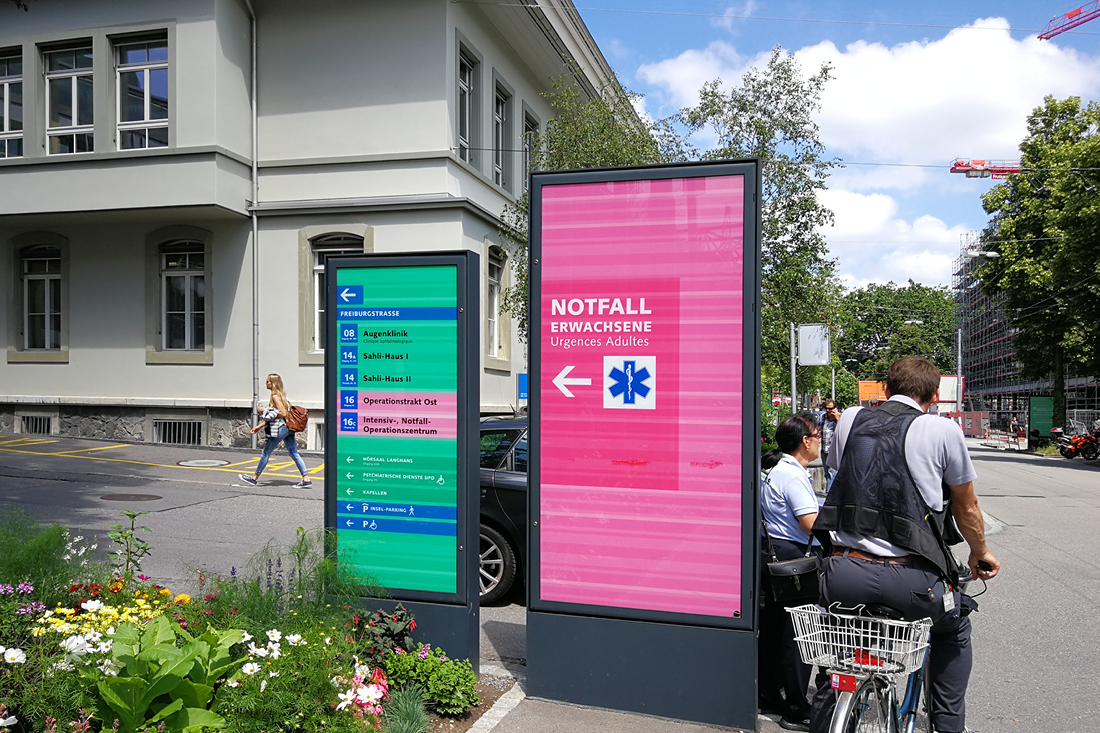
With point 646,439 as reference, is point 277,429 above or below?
below

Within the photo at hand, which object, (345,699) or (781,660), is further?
(781,660)

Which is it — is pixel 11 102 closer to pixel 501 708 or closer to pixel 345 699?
pixel 501 708

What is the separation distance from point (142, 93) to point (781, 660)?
1779 cm

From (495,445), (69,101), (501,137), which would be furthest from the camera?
(501,137)

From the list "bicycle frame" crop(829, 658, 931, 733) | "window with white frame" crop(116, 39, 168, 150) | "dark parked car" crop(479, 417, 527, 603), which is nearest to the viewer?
"bicycle frame" crop(829, 658, 931, 733)

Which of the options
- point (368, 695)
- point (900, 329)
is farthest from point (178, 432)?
point (900, 329)

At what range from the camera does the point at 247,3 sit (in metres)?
17.9

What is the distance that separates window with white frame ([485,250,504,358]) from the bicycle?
17.1m

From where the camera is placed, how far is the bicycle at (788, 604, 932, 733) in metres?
3.07

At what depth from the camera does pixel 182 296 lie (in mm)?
18734

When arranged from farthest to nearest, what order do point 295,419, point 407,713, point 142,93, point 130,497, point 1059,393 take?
1. point 1059,393
2. point 142,93
3. point 295,419
4. point 130,497
5. point 407,713

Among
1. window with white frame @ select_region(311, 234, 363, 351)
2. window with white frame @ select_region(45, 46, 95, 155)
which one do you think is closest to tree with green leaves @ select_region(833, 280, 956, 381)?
window with white frame @ select_region(311, 234, 363, 351)

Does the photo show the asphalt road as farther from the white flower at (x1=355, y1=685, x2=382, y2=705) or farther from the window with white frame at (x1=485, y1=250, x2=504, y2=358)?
the window with white frame at (x1=485, y1=250, x2=504, y2=358)

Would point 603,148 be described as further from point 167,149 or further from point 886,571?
point 886,571
